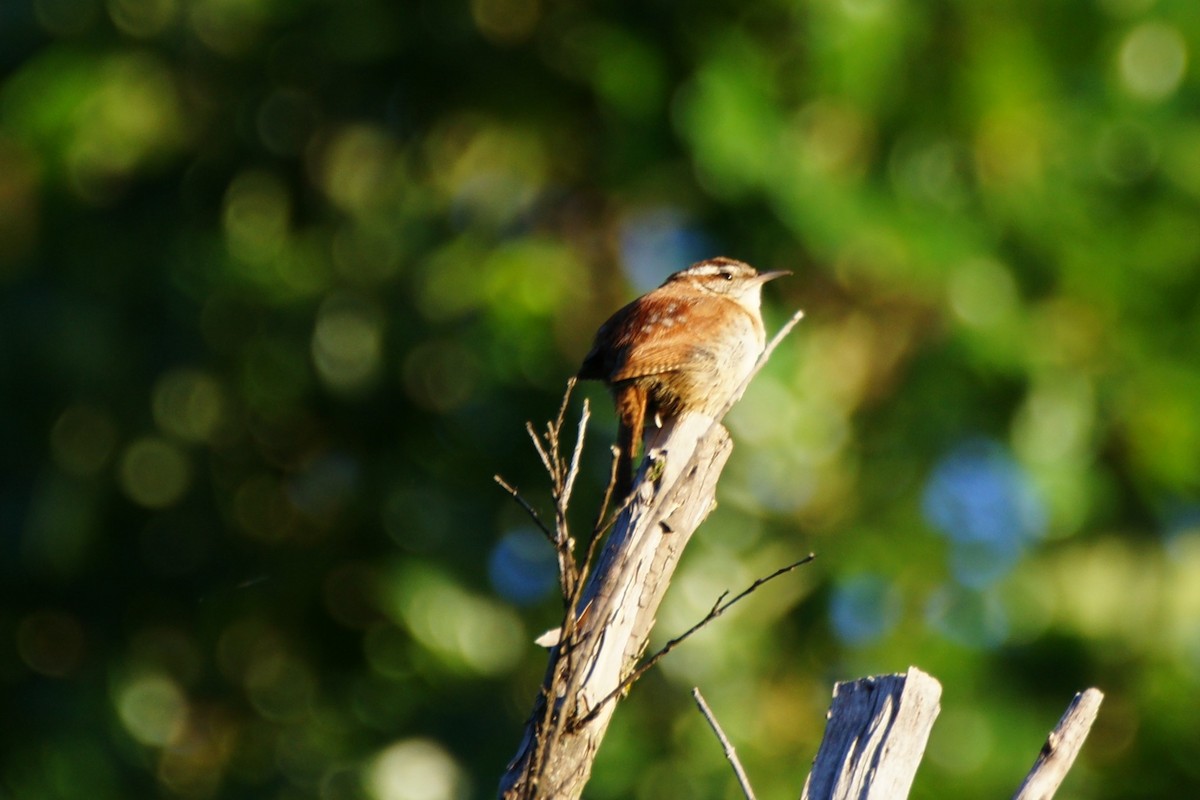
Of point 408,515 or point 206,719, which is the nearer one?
point 408,515

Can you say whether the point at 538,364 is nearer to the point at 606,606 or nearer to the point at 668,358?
the point at 668,358

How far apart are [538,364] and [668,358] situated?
244cm

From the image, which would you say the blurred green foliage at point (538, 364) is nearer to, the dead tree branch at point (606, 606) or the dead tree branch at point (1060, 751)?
the dead tree branch at point (606, 606)

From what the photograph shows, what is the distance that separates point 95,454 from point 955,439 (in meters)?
4.59

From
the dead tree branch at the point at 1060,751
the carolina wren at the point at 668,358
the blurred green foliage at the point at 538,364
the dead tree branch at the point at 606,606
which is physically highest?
the dead tree branch at the point at 1060,751

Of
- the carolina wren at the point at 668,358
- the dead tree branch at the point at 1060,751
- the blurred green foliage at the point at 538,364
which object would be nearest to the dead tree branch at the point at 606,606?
the dead tree branch at the point at 1060,751

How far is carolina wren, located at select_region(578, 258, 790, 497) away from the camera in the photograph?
475cm

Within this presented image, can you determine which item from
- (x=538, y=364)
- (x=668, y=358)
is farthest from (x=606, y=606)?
(x=538, y=364)

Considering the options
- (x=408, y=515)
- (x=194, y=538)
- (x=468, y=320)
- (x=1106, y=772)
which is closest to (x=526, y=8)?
(x=468, y=320)

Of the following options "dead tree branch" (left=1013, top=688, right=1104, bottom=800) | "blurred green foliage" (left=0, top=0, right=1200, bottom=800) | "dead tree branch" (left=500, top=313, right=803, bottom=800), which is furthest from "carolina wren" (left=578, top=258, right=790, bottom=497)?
"dead tree branch" (left=1013, top=688, right=1104, bottom=800)

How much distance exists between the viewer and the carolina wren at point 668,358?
187 inches

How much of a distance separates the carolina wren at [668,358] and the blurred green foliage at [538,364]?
1509 millimetres

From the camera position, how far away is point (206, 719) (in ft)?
27.0

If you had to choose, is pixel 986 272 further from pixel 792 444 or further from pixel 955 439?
pixel 792 444
